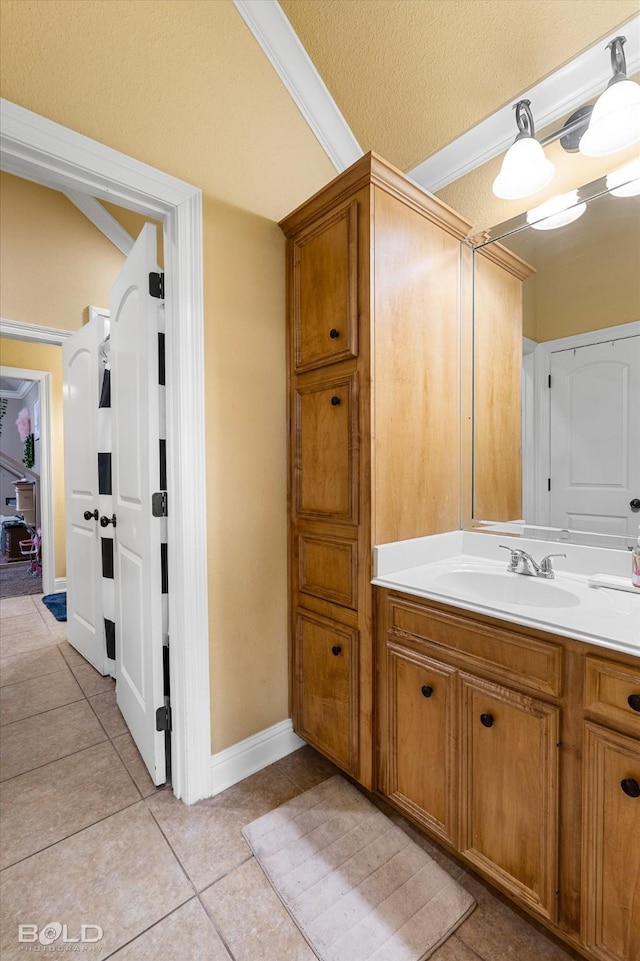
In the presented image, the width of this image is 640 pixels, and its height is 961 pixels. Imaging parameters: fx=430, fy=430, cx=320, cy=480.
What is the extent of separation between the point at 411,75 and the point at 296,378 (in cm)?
129

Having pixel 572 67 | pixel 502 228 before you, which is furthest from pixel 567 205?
pixel 572 67

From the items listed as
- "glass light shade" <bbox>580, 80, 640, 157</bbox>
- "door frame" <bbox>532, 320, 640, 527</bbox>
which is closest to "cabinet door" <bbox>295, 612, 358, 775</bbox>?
"door frame" <bbox>532, 320, 640, 527</bbox>

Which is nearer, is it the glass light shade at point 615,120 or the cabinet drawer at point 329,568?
the glass light shade at point 615,120

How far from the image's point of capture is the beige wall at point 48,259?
2.77 meters

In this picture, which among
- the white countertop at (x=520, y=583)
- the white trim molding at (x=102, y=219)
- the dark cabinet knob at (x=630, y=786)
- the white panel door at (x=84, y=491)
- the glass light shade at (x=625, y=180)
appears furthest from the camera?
the white trim molding at (x=102, y=219)

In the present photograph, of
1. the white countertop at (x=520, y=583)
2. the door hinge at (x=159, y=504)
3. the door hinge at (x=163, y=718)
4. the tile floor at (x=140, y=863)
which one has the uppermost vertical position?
the door hinge at (x=159, y=504)

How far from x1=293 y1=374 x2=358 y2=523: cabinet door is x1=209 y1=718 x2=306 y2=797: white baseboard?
927mm

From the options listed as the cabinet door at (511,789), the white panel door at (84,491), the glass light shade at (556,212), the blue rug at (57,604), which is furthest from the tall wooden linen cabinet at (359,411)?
the blue rug at (57,604)

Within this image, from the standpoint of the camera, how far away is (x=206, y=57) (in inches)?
59.9

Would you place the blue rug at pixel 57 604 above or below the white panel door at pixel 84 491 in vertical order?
below

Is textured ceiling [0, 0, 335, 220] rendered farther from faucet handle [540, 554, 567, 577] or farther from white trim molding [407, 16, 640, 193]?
faucet handle [540, 554, 567, 577]

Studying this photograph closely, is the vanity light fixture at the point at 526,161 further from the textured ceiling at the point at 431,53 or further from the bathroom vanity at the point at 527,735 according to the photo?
the bathroom vanity at the point at 527,735

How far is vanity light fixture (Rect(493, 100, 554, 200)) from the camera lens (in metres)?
1.50

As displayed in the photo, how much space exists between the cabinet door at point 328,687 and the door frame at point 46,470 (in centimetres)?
343
